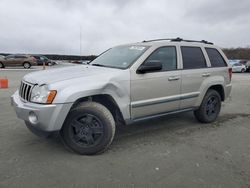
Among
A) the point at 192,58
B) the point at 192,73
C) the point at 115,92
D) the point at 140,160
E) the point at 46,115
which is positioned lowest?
the point at 140,160

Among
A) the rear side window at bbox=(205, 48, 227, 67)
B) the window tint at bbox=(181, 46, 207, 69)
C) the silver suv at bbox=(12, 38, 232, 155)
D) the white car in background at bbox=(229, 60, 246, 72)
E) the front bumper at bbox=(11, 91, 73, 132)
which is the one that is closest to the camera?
the front bumper at bbox=(11, 91, 73, 132)

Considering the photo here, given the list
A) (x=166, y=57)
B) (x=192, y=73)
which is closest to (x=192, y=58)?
(x=192, y=73)

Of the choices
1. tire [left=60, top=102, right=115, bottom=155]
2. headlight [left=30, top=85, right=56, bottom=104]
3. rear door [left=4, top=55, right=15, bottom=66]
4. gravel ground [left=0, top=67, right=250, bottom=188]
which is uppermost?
rear door [left=4, top=55, right=15, bottom=66]

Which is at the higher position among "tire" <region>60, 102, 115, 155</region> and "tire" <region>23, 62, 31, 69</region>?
"tire" <region>23, 62, 31, 69</region>

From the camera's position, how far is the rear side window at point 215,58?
5.66m

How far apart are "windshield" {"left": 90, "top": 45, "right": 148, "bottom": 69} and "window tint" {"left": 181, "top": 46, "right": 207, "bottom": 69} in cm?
97

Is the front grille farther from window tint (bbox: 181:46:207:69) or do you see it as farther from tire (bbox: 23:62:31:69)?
tire (bbox: 23:62:31:69)

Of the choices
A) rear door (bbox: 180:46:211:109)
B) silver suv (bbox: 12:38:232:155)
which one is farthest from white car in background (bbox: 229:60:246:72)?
rear door (bbox: 180:46:211:109)

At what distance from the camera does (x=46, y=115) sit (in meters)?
3.40

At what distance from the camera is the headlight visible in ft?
11.2

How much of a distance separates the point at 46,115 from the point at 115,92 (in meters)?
1.10

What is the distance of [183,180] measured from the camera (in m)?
3.11

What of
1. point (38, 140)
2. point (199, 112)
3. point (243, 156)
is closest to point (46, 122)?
point (38, 140)

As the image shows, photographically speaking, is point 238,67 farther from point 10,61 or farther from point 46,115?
point 46,115
